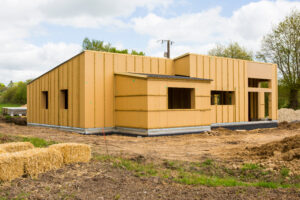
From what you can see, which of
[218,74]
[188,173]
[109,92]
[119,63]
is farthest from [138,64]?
[188,173]

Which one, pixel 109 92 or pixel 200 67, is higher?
pixel 200 67

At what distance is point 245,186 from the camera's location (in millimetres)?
5055

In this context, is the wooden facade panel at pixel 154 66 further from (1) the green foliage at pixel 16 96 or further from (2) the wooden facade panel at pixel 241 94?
(1) the green foliage at pixel 16 96

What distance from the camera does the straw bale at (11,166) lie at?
15.8 feet

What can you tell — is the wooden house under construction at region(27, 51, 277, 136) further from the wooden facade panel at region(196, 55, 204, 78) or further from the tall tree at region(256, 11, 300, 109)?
the tall tree at region(256, 11, 300, 109)

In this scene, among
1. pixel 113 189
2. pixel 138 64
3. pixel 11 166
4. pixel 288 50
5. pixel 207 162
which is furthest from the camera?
pixel 288 50

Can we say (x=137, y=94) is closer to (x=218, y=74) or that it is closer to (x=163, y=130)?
(x=163, y=130)

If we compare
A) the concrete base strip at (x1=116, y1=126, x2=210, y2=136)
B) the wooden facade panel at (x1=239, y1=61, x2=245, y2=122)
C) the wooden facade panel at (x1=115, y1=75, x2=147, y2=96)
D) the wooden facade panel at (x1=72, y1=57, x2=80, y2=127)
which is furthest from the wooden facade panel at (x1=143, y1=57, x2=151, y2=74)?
the wooden facade panel at (x1=239, y1=61, x2=245, y2=122)

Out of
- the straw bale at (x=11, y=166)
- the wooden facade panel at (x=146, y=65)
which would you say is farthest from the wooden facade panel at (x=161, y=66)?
the straw bale at (x=11, y=166)

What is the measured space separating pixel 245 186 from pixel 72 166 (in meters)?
3.49

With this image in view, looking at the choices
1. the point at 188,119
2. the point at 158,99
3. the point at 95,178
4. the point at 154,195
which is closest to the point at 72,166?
the point at 95,178

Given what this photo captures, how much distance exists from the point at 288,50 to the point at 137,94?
21524mm

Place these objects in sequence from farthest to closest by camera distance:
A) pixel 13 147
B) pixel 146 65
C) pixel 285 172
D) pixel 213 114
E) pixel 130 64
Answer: pixel 213 114 → pixel 146 65 → pixel 130 64 → pixel 13 147 → pixel 285 172

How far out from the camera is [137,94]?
43.8 ft
